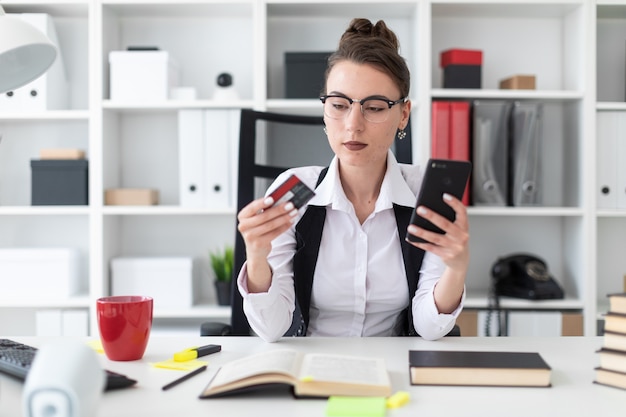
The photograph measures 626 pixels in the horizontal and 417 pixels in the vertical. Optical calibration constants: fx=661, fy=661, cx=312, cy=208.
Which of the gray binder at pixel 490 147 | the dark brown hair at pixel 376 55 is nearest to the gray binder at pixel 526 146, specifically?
the gray binder at pixel 490 147

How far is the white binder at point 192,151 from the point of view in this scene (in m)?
2.64

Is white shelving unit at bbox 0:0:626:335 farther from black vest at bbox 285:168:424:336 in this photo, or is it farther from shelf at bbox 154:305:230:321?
black vest at bbox 285:168:424:336

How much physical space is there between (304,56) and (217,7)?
423 mm

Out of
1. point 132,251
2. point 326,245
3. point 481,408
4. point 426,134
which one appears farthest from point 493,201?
point 481,408

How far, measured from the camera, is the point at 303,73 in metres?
2.67

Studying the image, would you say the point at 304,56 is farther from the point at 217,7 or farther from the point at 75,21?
the point at 75,21

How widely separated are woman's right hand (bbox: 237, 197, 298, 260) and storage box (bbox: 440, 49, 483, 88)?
5.37 feet

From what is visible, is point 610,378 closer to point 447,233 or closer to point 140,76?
point 447,233

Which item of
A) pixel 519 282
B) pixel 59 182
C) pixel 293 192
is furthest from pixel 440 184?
pixel 59 182

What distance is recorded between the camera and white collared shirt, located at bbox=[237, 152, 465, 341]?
59.9 inches

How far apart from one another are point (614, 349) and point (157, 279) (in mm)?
1974

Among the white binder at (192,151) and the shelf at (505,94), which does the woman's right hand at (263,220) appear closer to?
the white binder at (192,151)

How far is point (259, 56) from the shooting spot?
2613 millimetres

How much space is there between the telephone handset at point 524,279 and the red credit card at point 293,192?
65.2 inches
